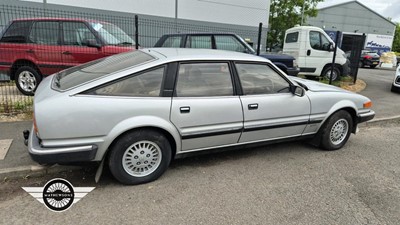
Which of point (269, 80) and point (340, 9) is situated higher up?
point (340, 9)

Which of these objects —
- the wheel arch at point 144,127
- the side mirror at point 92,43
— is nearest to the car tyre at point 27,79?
the side mirror at point 92,43

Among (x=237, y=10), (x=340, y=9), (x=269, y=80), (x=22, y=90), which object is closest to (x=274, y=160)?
(x=269, y=80)

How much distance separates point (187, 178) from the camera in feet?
11.4

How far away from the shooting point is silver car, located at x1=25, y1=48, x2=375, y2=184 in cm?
281

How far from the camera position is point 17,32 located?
261 inches

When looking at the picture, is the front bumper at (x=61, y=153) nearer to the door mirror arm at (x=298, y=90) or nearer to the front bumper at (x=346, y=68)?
the door mirror arm at (x=298, y=90)

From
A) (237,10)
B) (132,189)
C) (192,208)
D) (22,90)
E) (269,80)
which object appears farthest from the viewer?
(237,10)

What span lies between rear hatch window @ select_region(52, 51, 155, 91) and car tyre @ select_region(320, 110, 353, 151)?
2830mm

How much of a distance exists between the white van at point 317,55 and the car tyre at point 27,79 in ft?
29.1

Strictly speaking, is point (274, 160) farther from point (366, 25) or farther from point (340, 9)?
point (366, 25)

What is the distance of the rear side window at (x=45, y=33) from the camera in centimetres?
663

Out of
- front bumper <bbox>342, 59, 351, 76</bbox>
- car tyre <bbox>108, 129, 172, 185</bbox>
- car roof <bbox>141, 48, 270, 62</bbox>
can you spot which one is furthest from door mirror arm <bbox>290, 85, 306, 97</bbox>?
front bumper <bbox>342, 59, 351, 76</bbox>

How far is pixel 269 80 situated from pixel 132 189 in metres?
2.25

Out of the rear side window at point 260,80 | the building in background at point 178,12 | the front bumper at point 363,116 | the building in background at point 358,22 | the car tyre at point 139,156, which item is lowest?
the car tyre at point 139,156
